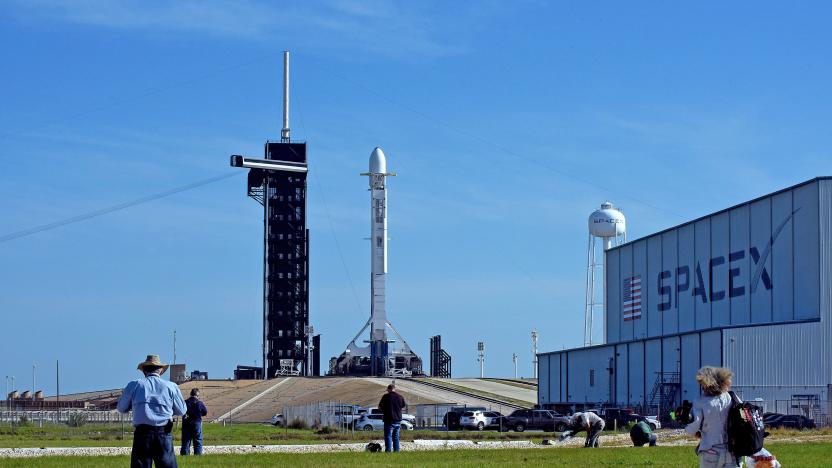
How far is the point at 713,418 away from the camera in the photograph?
36.8 ft

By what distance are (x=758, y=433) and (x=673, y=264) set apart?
59.7m

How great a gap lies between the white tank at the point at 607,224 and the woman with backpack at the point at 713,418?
76.2 m

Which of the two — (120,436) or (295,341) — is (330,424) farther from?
(295,341)

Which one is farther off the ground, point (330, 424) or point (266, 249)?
point (266, 249)

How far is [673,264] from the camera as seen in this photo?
69.8 metres

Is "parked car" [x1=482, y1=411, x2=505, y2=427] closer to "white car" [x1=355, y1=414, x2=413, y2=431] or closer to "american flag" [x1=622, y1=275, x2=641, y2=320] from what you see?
"white car" [x1=355, y1=414, x2=413, y2=431]

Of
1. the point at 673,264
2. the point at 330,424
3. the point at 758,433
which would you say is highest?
the point at 673,264

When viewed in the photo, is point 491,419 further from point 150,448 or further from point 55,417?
point 150,448

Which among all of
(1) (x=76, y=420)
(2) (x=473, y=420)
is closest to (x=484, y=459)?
(2) (x=473, y=420)

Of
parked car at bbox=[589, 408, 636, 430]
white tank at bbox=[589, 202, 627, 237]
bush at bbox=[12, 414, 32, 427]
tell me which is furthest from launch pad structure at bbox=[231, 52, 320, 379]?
parked car at bbox=[589, 408, 636, 430]

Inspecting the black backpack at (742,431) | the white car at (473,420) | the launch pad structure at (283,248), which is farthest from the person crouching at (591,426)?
the launch pad structure at (283,248)

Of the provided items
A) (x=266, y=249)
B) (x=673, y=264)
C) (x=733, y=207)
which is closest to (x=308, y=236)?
(x=266, y=249)

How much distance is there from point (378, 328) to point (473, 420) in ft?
176

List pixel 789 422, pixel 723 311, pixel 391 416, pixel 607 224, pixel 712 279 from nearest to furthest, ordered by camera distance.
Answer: pixel 391 416
pixel 789 422
pixel 723 311
pixel 712 279
pixel 607 224
